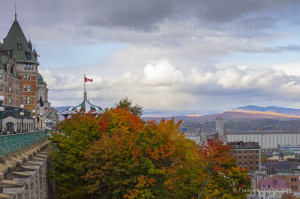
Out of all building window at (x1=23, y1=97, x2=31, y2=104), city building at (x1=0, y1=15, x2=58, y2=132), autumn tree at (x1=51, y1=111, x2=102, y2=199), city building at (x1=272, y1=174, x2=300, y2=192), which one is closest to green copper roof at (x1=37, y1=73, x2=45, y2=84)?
city building at (x1=0, y1=15, x2=58, y2=132)

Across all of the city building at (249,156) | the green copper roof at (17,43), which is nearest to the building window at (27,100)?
the green copper roof at (17,43)

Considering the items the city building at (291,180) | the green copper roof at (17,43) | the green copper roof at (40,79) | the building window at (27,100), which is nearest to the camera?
the green copper roof at (17,43)

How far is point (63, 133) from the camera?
5672cm

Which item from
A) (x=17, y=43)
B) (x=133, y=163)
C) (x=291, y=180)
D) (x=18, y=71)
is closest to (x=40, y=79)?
(x=18, y=71)

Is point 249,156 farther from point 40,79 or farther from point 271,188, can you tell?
point 40,79

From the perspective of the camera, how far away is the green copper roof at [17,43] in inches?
4291

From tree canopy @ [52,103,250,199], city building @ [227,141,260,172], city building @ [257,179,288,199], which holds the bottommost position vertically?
city building @ [257,179,288,199]

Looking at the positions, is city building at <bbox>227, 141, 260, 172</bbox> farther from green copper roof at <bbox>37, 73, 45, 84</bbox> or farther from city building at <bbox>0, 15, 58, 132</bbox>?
city building at <bbox>0, 15, 58, 132</bbox>

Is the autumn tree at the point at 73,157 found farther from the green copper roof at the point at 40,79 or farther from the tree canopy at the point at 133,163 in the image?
the green copper roof at the point at 40,79

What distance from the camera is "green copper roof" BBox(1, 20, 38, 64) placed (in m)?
109

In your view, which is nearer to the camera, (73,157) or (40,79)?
(73,157)

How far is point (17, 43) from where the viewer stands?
110 m

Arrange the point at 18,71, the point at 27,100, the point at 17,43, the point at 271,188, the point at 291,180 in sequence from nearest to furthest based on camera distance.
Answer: the point at 17,43
the point at 18,71
the point at 27,100
the point at 271,188
the point at 291,180

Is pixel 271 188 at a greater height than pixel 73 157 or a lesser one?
lesser
